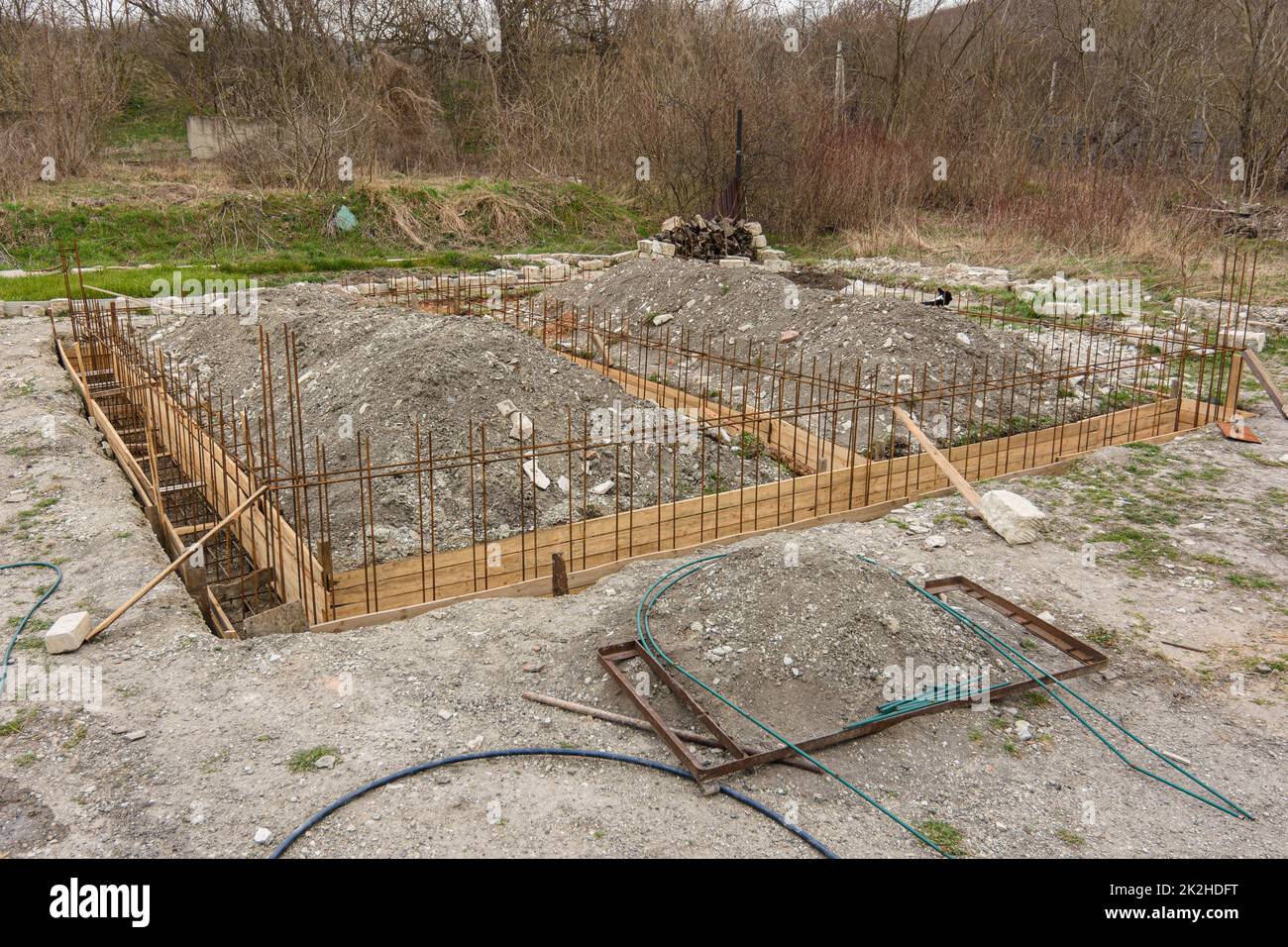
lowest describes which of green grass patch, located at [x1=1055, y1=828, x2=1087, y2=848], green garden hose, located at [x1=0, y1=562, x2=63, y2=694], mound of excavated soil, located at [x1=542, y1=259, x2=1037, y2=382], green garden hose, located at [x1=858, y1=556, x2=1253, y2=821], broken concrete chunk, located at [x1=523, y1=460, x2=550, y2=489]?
green grass patch, located at [x1=1055, y1=828, x2=1087, y2=848]

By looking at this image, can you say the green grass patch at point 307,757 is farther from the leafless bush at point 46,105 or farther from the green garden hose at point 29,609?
the leafless bush at point 46,105

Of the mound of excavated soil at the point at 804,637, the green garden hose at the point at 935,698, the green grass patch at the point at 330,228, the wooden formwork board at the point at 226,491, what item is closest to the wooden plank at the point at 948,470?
the green garden hose at the point at 935,698

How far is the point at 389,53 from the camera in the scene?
26.0 m

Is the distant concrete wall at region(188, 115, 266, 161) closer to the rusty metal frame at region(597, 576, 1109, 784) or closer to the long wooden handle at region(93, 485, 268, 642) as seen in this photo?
the long wooden handle at region(93, 485, 268, 642)

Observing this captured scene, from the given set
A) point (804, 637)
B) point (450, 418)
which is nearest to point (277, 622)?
point (450, 418)

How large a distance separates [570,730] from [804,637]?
107 centimetres

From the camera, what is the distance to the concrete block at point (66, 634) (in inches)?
156

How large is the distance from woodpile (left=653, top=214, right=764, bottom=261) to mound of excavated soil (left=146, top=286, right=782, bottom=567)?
7.76 m

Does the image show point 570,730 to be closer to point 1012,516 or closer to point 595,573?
point 595,573

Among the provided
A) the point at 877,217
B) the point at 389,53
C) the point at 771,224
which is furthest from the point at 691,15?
the point at 389,53

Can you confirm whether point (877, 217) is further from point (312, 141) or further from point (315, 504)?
point (315, 504)

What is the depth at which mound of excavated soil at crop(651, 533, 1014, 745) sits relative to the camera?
12.4 feet

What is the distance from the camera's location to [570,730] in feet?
11.9

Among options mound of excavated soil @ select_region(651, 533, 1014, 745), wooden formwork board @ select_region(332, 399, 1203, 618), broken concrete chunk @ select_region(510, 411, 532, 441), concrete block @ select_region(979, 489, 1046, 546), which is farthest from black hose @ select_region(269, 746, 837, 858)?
broken concrete chunk @ select_region(510, 411, 532, 441)
